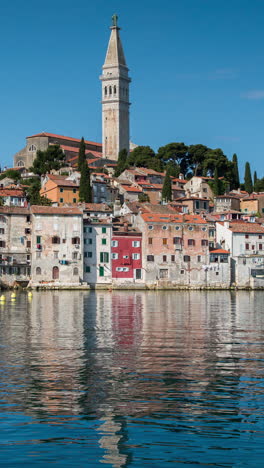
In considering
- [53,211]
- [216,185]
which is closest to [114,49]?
[216,185]

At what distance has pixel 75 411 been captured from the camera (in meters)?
15.0

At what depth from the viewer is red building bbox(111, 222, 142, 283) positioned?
7812 centimetres

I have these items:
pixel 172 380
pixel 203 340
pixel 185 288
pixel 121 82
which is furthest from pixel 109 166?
pixel 172 380

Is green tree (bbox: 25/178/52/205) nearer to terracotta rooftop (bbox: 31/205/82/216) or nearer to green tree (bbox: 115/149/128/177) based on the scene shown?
terracotta rooftop (bbox: 31/205/82/216)

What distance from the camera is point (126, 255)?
78.8 m

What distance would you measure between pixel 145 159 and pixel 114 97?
26.3m

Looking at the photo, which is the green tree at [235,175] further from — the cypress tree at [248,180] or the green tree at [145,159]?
the green tree at [145,159]

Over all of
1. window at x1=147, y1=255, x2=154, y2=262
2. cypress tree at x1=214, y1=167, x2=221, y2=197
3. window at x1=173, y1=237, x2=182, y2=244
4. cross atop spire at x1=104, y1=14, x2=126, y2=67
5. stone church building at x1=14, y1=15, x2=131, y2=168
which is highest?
cross atop spire at x1=104, y1=14, x2=126, y2=67

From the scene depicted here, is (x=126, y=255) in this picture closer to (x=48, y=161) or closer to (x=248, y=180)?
(x=48, y=161)

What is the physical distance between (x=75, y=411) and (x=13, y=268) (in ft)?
199

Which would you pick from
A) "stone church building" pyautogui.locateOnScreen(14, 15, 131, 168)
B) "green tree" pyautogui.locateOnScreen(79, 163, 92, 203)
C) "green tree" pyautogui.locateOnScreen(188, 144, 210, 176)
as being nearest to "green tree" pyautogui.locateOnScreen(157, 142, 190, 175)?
"green tree" pyautogui.locateOnScreen(188, 144, 210, 176)

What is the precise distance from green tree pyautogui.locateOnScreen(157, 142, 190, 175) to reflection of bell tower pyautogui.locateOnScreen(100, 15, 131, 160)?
55.7 feet

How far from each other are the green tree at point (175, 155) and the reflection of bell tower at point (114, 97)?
16986 mm

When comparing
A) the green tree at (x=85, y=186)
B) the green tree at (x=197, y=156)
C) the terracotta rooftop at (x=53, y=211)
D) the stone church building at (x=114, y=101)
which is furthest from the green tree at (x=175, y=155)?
the terracotta rooftop at (x=53, y=211)
